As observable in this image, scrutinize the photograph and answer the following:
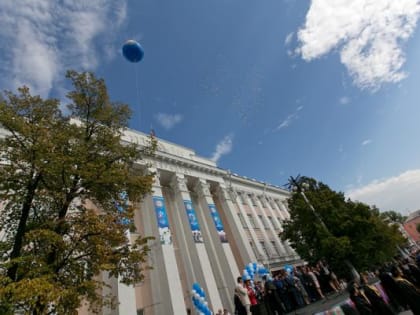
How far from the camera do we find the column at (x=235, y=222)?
24219 mm

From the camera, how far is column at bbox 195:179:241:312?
21219 mm

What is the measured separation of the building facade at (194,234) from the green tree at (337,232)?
238 inches

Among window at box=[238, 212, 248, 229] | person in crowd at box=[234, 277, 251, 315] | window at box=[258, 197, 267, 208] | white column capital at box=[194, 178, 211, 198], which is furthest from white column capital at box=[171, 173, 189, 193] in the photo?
window at box=[258, 197, 267, 208]

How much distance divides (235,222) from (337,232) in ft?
32.5

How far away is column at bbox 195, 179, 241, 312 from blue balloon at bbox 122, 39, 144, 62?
54.0 ft

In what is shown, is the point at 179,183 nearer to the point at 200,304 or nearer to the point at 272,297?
the point at 200,304

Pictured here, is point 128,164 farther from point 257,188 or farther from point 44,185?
point 257,188

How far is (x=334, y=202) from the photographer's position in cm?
2153

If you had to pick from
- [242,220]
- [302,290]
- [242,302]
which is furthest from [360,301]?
[242,220]

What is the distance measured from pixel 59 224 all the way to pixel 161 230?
10.8 metres

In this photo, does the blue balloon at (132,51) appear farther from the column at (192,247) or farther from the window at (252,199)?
the window at (252,199)

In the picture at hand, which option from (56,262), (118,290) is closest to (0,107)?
(56,262)

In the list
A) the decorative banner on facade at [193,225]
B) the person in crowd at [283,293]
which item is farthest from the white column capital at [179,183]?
the person in crowd at [283,293]

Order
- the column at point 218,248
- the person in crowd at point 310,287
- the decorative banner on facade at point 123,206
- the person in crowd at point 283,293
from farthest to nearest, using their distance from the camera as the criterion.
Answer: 1. the column at point 218,248
2. the person in crowd at point 310,287
3. the person in crowd at point 283,293
4. the decorative banner on facade at point 123,206
